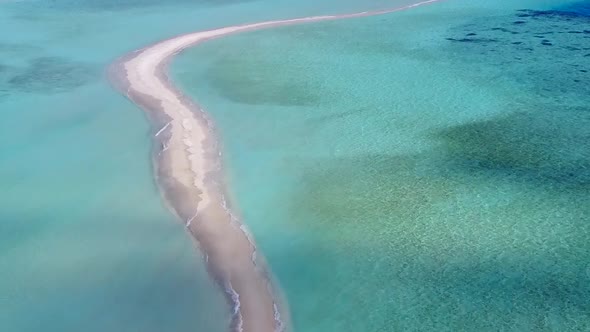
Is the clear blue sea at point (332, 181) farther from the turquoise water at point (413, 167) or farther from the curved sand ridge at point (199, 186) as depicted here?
the curved sand ridge at point (199, 186)

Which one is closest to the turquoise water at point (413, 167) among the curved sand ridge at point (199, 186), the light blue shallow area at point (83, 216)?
the curved sand ridge at point (199, 186)

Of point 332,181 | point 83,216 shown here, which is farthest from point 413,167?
point 83,216

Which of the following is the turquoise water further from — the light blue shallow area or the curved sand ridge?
the light blue shallow area

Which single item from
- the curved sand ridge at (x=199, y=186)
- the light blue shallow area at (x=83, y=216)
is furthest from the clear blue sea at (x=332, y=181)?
the curved sand ridge at (x=199, y=186)

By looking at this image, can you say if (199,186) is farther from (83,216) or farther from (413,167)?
(413,167)

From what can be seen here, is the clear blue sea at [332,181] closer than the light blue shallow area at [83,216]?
No

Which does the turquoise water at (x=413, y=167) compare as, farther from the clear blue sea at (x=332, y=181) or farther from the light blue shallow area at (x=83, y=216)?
the light blue shallow area at (x=83, y=216)

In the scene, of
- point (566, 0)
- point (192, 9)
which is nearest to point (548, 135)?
point (566, 0)
